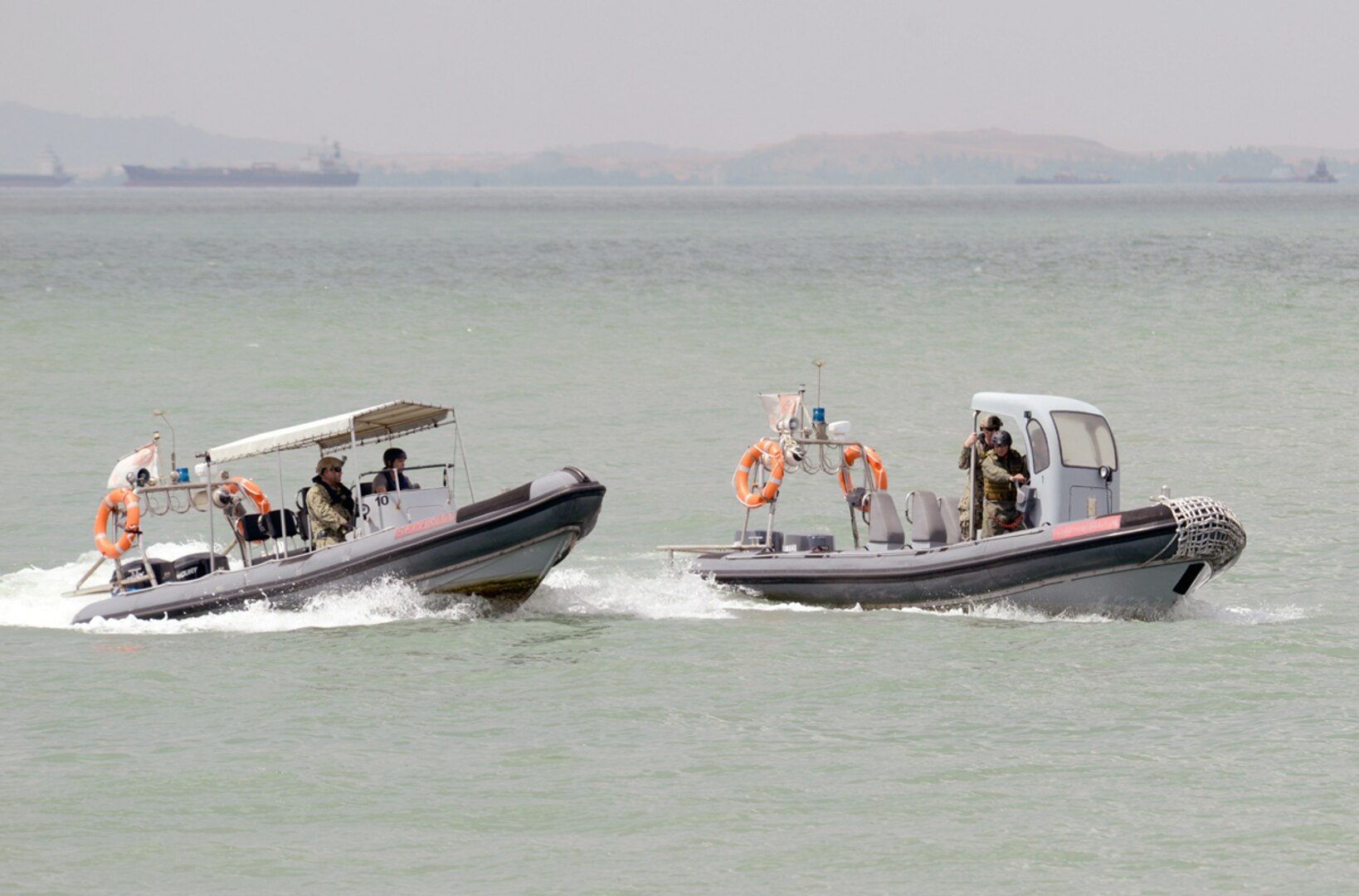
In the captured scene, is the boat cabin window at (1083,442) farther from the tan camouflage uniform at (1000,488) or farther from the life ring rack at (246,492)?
the life ring rack at (246,492)

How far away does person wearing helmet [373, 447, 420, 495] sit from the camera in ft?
57.8

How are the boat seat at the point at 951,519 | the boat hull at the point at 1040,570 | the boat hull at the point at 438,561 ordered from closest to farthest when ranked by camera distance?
the boat hull at the point at 1040,570 → the boat hull at the point at 438,561 → the boat seat at the point at 951,519

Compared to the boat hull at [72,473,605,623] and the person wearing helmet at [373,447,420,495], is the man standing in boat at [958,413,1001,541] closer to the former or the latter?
the boat hull at [72,473,605,623]

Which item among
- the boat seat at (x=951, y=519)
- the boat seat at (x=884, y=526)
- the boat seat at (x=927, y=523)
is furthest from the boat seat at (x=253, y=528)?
the boat seat at (x=951, y=519)

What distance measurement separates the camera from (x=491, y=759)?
521 inches

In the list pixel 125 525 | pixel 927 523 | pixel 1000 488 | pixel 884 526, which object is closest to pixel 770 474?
pixel 884 526

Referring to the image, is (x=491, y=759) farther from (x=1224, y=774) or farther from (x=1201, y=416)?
(x=1201, y=416)

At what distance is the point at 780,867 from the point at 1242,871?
265 centimetres

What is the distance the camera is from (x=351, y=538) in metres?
17.4

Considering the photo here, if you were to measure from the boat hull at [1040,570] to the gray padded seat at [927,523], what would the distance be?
20 centimetres

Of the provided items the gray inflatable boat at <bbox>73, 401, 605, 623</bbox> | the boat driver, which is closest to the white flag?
the gray inflatable boat at <bbox>73, 401, 605, 623</bbox>

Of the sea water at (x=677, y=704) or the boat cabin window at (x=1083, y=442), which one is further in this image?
the boat cabin window at (x=1083, y=442)

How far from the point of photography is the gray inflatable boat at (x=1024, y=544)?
52.4ft

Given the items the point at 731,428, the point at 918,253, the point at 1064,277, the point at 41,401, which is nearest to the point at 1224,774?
the point at 731,428
